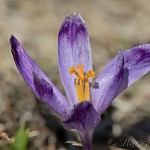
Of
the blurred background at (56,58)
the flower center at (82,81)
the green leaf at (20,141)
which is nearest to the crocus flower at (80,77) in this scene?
the flower center at (82,81)

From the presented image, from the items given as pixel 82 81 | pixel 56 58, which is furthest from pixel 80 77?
pixel 56 58

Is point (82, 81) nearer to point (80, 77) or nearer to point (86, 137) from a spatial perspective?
point (80, 77)

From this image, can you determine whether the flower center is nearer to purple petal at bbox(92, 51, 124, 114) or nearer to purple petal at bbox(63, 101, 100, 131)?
purple petal at bbox(92, 51, 124, 114)

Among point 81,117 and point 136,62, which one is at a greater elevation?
point 136,62

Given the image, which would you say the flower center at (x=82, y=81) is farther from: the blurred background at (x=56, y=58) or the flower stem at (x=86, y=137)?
the blurred background at (x=56, y=58)

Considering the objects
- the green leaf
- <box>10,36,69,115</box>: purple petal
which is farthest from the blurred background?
<box>10,36,69,115</box>: purple petal
